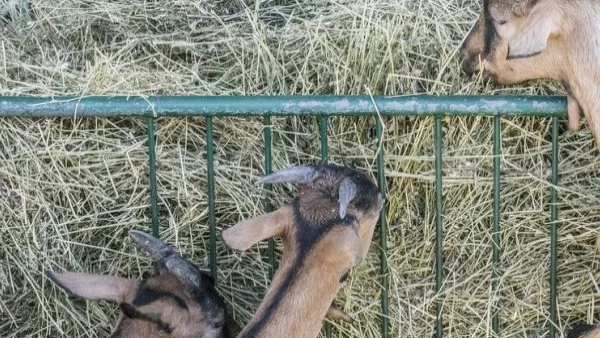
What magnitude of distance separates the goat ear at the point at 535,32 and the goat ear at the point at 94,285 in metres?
1.88

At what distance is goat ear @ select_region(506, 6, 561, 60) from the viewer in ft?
16.4

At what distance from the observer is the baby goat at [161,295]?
197 inches

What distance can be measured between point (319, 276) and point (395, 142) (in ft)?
3.07

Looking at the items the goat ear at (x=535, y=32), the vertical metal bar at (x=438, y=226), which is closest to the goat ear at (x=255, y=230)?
the vertical metal bar at (x=438, y=226)

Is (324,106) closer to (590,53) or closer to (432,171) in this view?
(432,171)

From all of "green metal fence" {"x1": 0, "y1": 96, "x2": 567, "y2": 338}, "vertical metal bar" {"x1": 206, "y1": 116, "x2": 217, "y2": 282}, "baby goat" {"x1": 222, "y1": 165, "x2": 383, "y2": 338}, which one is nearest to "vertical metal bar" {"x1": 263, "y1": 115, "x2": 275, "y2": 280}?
"green metal fence" {"x1": 0, "y1": 96, "x2": 567, "y2": 338}

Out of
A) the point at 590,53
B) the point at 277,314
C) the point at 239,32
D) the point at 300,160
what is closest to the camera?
the point at 277,314

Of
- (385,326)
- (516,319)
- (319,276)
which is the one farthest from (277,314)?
(516,319)

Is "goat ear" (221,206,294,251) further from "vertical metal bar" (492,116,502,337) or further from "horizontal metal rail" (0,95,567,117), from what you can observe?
"vertical metal bar" (492,116,502,337)

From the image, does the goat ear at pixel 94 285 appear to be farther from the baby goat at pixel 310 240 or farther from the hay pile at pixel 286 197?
the baby goat at pixel 310 240

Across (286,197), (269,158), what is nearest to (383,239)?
(286,197)

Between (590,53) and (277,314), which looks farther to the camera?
(590,53)

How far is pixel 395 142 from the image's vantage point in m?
5.43

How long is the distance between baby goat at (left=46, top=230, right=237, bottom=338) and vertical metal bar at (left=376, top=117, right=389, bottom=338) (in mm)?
760
